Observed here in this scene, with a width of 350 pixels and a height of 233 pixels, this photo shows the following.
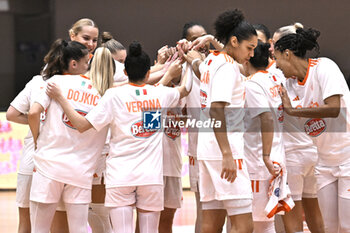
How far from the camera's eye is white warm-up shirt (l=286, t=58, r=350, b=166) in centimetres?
441

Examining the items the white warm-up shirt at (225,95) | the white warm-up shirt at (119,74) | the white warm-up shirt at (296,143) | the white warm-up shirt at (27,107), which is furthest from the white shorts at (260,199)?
the white warm-up shirt at (27,107)

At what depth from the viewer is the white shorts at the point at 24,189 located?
4.90 meters

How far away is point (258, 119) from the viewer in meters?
4.80

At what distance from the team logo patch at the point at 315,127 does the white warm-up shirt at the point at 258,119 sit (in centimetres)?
23

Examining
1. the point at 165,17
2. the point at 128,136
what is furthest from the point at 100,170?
the point at 165,17

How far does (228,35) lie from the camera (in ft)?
14.0

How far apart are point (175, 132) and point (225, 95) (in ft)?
3.81

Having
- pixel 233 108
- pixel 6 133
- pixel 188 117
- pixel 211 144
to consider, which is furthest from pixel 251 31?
pixel 6 133

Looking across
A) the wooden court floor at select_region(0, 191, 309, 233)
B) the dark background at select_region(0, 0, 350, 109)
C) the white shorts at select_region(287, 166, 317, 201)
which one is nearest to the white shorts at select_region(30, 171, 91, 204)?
the white shorts at select_region(287, 166, 317, 201)

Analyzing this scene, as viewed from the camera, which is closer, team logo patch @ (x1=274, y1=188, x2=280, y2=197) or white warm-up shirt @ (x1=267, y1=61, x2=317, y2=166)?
team logo patch @ (x1=274, y1=188, x2=280, y2=197)

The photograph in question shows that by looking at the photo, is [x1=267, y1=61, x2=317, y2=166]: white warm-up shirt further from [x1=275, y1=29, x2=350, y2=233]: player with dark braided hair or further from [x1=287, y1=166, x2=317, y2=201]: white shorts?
[x1=275, y1=29, x2=350, y2=233]: player with dark braided hair

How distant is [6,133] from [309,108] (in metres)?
7.11

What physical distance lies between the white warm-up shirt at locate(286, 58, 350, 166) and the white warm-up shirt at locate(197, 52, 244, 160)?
695 mm

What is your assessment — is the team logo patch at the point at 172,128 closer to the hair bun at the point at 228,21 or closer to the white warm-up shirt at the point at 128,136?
the white warm-up shirt at the point at 128,136
